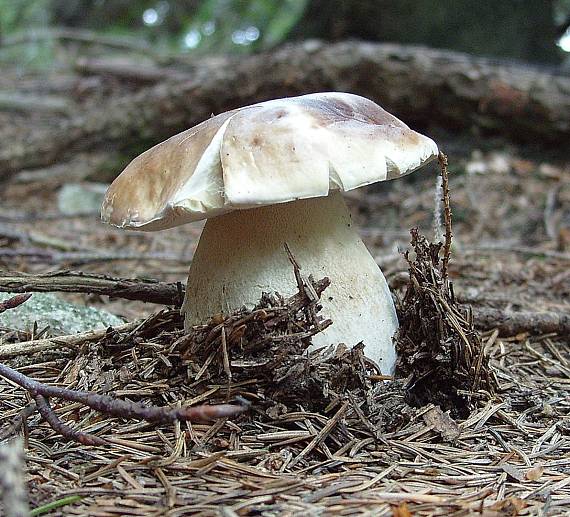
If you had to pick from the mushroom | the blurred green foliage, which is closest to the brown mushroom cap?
the mushroom

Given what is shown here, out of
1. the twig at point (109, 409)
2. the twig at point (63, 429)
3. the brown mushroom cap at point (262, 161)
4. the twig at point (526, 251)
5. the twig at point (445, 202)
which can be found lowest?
the twig at point (526, 251)

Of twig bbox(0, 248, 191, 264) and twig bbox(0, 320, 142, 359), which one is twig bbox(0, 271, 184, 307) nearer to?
twig bbox(0, 320, 142, 359)

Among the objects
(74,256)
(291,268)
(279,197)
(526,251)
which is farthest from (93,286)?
(526,251)

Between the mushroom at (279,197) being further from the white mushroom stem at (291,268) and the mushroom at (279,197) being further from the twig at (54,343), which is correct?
the twig at (54,343)

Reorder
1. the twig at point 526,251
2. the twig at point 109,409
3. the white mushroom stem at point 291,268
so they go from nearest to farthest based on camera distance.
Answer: the twig at point 109,409 → the white mushroom stem at point 291,268 → the twig at point 526,251

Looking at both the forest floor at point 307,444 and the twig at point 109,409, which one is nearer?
the twig at point 109,409

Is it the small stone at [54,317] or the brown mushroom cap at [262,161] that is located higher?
the brown mushroom cap at [262,161]

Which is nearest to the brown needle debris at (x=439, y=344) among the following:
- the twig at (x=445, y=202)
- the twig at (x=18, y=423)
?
the twig at (x=445, y=202)
